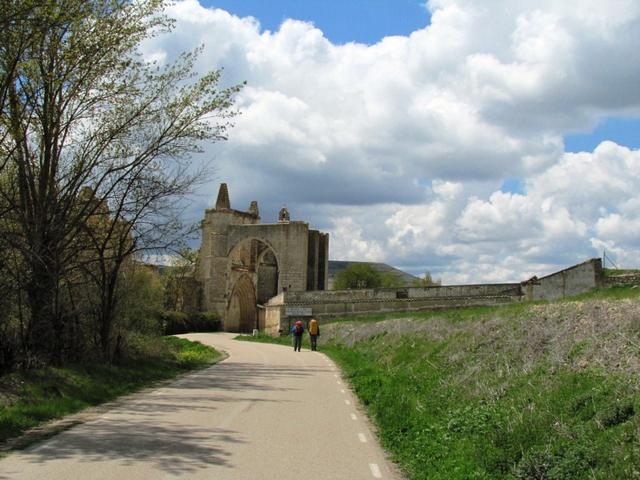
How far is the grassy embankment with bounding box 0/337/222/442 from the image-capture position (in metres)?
13.1

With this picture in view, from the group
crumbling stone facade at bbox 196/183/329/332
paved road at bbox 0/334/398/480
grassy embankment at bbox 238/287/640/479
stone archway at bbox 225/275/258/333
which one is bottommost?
paved road at bbox 0/334/398/480

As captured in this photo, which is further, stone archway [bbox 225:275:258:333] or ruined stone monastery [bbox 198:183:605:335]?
stone archway [bbox 225:275:258:333]

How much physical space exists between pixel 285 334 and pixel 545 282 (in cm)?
2011

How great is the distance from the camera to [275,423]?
42.6ft

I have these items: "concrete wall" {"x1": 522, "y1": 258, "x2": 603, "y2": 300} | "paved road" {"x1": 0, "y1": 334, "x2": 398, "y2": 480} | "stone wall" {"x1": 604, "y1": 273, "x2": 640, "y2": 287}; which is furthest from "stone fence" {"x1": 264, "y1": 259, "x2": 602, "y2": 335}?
"paved road" {"x1": 0, "y1": 334, "x2": 398, "y2": 480}

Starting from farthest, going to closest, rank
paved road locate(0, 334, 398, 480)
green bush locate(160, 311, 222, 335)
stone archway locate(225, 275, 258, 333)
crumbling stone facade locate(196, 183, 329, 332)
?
stone archway locate(225, 275, 258, 333)
crumbling stone facade locate(196, 183, 329, 332)
green bush locate(160, 311, 222, 335)
paved road locate(0, 334, 398, 480)

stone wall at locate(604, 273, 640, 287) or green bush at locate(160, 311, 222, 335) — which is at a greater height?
stone wall at locate(604, 273, 640, 287)

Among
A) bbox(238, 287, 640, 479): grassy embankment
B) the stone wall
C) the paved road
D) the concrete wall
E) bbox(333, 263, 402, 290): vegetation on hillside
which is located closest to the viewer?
bbox(238, 287, 640, 479): grassy embankment

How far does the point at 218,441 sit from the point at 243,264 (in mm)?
66595

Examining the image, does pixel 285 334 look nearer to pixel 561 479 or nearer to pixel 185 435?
pixel 185 435

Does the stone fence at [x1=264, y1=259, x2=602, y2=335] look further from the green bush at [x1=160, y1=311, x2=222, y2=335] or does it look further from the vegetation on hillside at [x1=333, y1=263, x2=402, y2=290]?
the vegetation on hillside at [x1=333, y1=263, x2=402, y2=290]

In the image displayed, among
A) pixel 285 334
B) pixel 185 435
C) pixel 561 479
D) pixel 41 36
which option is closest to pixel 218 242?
pixel 285 334

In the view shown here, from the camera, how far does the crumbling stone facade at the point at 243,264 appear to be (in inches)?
2694

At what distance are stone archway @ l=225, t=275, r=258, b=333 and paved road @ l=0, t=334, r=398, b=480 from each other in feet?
180
